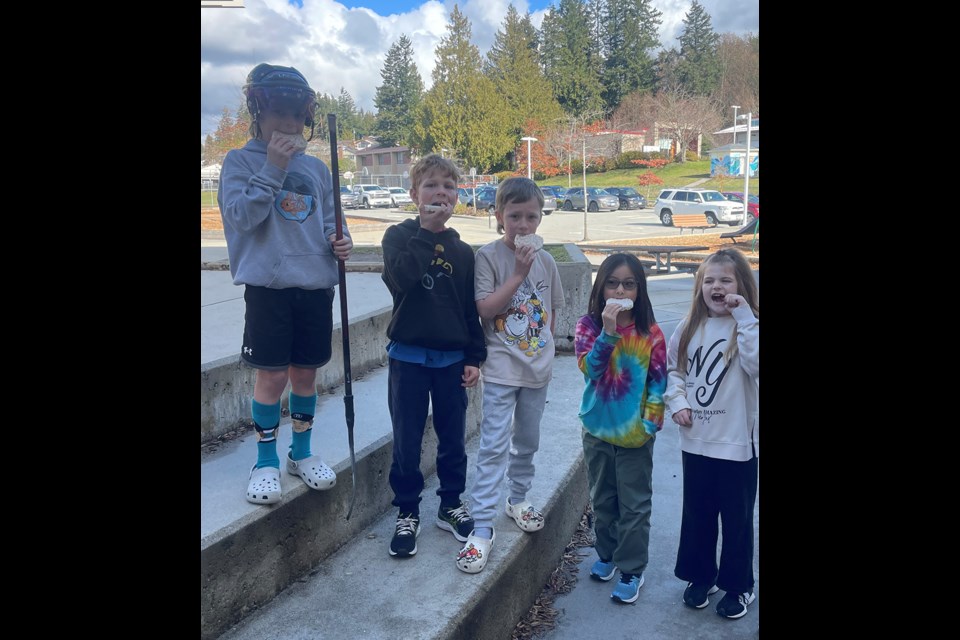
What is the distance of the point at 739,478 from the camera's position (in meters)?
2.62

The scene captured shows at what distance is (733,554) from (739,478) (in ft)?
1.05

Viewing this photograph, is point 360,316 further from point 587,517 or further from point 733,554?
point 733,554

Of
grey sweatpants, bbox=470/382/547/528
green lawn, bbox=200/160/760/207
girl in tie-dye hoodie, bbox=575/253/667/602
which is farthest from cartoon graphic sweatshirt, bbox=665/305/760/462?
green lawn, bbox=200/160/760/207

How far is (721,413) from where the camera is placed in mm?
2596

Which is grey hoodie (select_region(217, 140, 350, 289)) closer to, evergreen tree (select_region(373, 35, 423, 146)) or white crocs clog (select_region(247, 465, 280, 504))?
white crocs clog (select_region(247, 465, 280, 504))

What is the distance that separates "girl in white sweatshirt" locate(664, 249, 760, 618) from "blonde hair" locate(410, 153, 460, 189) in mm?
1049

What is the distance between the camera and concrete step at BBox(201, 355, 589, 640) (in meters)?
2.14

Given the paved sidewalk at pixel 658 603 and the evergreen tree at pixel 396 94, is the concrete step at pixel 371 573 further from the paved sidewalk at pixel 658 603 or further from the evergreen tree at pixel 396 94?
the evergreen tree at pixel 396 94

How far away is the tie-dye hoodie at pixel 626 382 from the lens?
271cm

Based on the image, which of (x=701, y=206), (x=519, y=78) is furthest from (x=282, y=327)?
(x=519, y=78)

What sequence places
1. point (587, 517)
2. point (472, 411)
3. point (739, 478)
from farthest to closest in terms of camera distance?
point (472, 411) < point (587, 517) < point (739, 478)
